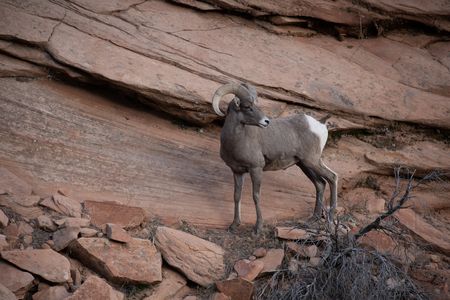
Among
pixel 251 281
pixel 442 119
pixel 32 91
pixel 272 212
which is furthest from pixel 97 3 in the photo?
pixel 442 119

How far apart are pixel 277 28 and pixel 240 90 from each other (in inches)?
121

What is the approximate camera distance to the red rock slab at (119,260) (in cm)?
643

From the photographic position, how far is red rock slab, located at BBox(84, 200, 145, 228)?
7371 mm

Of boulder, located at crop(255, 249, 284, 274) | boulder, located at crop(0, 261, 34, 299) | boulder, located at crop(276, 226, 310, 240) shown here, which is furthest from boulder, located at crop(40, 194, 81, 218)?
boulder, located at crop(276, 226, 310, 240)

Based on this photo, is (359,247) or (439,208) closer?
(359,247)

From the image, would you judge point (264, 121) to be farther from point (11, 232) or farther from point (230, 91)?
point (11, 232)

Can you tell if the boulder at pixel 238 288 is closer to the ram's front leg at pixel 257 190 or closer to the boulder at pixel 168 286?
the boulder at pixel 168 286

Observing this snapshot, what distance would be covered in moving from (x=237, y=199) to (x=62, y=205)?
2272mm

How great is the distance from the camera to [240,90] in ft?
24.2

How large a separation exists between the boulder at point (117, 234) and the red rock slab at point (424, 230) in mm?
4118

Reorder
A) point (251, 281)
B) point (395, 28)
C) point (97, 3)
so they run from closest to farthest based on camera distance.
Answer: point (251, 281)
point (97, 3)
point (395, 28)

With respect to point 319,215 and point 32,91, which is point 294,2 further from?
point 32,91

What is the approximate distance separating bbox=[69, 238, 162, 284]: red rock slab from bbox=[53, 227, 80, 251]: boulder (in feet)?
0.24

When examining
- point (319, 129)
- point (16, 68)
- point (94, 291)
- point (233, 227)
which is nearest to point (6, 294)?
point (94, 291)
